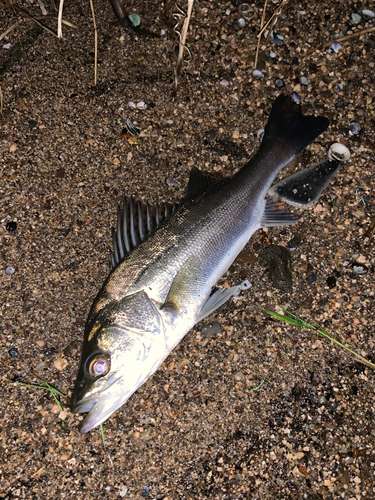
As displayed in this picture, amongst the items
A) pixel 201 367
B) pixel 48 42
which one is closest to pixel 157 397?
pixel 201 367

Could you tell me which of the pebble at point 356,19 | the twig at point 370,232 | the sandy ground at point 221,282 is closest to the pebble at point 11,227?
the sandy ground at point 221,282

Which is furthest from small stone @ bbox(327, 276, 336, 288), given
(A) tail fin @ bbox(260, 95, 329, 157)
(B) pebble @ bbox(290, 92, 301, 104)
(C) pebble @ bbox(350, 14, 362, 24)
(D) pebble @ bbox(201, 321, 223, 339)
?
(C) pebble @ bbox(350, 14, 362, 24)

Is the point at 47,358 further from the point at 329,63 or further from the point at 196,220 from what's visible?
the point at 329,63

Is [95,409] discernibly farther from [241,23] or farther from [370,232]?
[241,23]

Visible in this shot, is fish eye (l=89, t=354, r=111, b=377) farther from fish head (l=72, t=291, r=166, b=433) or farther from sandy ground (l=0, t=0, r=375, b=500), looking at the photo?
sandy ground (l=0, t=0, r=375, b=500)

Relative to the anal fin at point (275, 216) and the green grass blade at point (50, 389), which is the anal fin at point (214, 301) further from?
the green grass blade at point (50, 389)

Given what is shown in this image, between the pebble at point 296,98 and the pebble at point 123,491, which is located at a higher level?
the pebble at point 296,98
